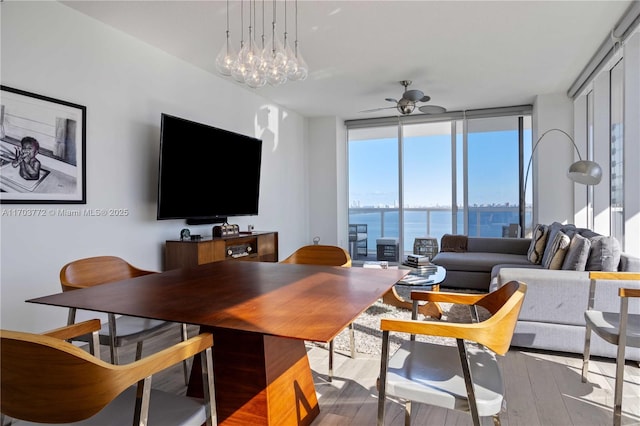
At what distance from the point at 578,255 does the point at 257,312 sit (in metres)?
2.75

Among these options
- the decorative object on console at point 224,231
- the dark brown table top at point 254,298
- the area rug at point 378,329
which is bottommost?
the area rug at point 378,329

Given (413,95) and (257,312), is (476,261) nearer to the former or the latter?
(413,95)

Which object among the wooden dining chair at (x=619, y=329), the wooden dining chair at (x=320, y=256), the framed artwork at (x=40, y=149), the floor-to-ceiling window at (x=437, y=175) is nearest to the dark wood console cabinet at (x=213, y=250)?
the framed artwork at (x=40, y=149)

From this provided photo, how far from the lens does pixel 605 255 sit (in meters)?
2.79

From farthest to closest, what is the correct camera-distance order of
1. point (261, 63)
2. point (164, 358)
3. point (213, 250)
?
point (213, 250) → point (261, 63) → point (164, 358)

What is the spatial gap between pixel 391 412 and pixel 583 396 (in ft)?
3.60

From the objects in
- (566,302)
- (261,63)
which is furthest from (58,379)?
(566,302)

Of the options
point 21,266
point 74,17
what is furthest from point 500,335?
point 74,17

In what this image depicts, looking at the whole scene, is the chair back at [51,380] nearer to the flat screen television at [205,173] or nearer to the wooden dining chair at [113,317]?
the wooden dining chair at [113,317]

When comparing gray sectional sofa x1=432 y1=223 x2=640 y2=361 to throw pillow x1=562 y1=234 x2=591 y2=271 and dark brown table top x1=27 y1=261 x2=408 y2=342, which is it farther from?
dark brown table top x1=27 y1=261 x2=408 y2=342

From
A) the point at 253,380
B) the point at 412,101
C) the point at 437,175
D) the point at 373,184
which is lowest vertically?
the point at 253,380

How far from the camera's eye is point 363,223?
740 cm

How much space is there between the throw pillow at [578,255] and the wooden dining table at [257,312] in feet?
6.10

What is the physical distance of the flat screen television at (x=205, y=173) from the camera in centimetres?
364
